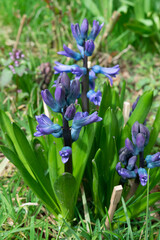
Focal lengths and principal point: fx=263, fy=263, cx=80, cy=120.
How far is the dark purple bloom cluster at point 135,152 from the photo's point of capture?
1.27 metres

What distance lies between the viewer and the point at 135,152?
134 centimetres

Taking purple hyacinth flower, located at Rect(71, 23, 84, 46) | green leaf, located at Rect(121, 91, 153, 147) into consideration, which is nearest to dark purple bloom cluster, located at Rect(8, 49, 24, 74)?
purple hyacinth flower, located at Rect(71, 23, 84, 46)

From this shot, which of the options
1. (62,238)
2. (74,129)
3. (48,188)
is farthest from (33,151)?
(62,238)

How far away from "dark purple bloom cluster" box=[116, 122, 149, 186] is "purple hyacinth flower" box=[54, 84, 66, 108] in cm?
39

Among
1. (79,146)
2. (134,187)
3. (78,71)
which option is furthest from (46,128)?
(134,187)

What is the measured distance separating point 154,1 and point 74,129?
3.26m

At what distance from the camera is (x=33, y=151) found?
4.97 ft

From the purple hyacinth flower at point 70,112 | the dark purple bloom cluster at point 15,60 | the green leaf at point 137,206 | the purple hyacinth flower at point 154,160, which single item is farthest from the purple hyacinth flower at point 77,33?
the dark purple bloom cluster at point 15,60

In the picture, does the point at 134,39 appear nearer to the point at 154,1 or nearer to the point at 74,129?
the point at 154,1

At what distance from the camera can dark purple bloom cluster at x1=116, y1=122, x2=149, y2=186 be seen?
1275 mm

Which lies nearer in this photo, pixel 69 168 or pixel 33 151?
pixel 69 168

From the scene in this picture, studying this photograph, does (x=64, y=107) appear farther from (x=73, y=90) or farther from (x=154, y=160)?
(x=154, y=160)

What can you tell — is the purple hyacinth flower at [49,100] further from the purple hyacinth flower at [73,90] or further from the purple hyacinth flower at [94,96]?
the purple hyacinth flower at [94,96]

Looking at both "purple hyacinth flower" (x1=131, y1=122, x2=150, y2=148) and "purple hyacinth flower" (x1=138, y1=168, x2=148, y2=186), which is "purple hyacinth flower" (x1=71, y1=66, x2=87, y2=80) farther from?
"purple hyacinth flower" (x1=138, y1=168, x2=148, y2=186)
